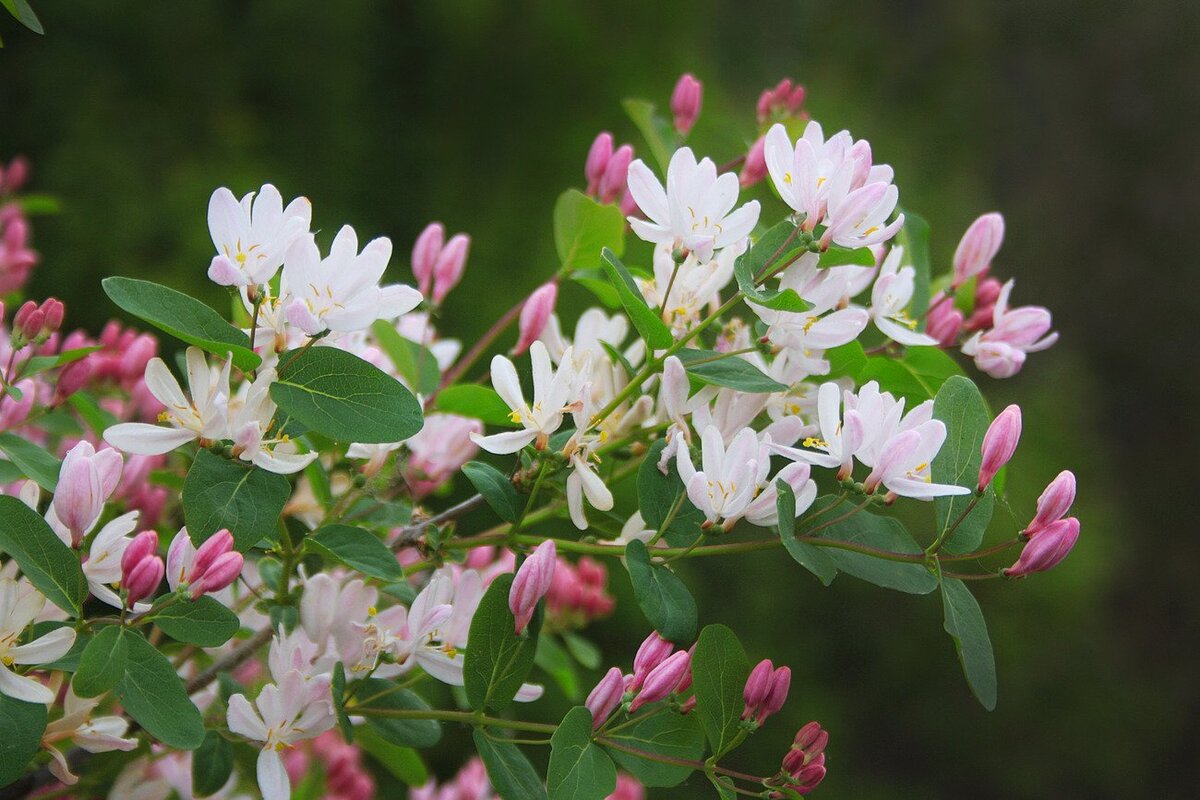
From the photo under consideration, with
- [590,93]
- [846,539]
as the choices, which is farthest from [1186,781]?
[846,539]

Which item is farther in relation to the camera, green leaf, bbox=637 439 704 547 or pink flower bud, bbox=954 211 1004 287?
pink flower bud, bbox=954 211 1004 287

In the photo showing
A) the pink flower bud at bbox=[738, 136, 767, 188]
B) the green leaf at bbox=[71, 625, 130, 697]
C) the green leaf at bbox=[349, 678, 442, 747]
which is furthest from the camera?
the pink flower bud at bbox=[738, 136, 767, 188]

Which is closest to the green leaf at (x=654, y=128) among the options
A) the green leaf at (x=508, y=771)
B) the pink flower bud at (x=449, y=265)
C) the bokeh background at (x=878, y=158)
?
the pink flower bud at (x=449, y=265)

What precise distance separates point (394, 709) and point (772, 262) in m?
0.26

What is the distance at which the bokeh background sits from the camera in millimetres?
2438

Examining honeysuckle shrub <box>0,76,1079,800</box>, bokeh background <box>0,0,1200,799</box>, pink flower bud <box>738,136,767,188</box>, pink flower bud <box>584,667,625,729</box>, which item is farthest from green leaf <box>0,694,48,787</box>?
bokeh background <box>0,0,1200,799</box>

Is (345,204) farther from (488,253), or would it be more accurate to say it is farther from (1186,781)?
(1186,781)

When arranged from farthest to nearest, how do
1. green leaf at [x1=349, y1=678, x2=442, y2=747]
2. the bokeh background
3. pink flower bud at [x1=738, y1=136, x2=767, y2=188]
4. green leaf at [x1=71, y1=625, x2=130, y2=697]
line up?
the bokeh background → pink flower bud at [x1=738, y1=136, x2=767, y2=188] → green leaf at [x1=349, y1=678, x2=442, y2=747] → green leaf at [x1=71, y1=625, x2=130, y2=697]

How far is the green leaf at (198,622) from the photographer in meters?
0.45

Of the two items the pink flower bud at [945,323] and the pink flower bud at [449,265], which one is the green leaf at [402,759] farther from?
the pink flower bud at [945,323]

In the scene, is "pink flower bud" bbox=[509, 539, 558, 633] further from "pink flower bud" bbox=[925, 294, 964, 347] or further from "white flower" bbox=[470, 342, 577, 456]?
"pink flower bud" bbox=[925, 294, 964, 347]

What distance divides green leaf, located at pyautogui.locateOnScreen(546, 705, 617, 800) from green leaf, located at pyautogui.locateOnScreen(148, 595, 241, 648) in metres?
0.13

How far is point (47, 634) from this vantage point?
0.46 m

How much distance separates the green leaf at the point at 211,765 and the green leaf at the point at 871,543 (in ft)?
0.90
